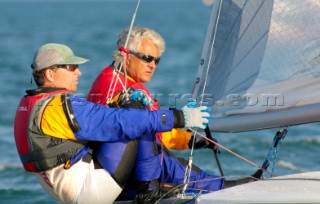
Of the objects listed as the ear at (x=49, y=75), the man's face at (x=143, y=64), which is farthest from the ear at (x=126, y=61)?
the ear at (x=49, y=75)

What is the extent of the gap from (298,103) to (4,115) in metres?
6.88

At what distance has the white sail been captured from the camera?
15.3 ft

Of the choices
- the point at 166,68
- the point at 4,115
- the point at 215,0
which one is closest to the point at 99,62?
the point at 166,68

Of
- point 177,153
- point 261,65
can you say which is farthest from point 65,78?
point 177,153

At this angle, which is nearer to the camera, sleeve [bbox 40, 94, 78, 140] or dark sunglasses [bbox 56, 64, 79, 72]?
sleeve [bbox 40, 94, 78, 140]

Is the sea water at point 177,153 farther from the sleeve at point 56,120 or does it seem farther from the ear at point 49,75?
the sleeve at point 56,120

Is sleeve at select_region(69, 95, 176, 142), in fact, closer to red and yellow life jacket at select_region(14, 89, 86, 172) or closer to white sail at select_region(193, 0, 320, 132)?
red and yellow life jacket at select_region(14, 89, 86, 172)

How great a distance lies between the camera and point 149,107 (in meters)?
4.48

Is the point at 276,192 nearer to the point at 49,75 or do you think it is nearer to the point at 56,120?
the point at 56,120

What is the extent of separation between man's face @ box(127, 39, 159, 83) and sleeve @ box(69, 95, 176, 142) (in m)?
0.54

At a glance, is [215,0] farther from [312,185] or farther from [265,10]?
[312,185]

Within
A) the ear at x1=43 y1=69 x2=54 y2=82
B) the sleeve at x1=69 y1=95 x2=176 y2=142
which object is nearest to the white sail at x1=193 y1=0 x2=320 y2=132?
the sleeve at x1=69 y1=95 x2=176 y2=142

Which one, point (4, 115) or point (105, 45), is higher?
point (105, 45)

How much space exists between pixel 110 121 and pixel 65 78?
332mm
